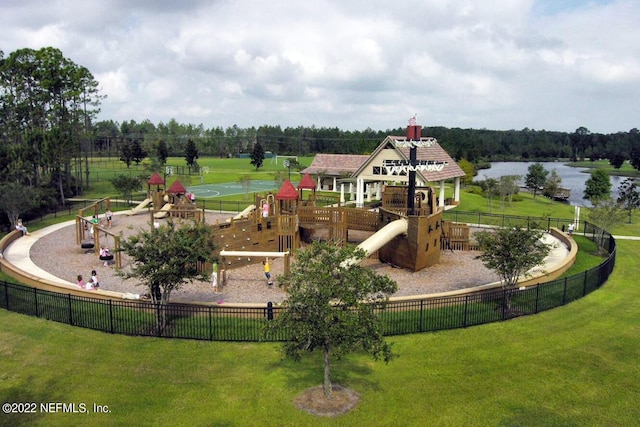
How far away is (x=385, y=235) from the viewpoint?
2653cm

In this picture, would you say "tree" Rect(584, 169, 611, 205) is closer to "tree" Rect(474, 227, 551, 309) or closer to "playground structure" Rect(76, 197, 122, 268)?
"tree" Rect(474, 227, 551, 309)

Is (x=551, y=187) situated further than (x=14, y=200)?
Yes

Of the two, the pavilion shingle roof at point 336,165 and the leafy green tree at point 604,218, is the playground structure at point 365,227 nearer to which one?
the leafy green tree at point 604,218

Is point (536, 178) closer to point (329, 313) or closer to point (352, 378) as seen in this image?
point (352, 378)

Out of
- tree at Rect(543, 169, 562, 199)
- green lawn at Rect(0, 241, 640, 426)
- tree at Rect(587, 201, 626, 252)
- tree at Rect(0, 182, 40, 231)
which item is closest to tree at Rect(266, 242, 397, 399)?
green lawn at Rect(0, 241, 640, 426)

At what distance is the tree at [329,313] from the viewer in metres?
12.5

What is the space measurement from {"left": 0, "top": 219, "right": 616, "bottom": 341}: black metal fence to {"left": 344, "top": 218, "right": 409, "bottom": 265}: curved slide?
594cm

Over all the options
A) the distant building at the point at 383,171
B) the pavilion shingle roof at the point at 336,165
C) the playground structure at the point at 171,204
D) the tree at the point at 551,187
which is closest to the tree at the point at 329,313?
the playground structure at the point at 171,204

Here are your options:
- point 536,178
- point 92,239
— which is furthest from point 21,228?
point 536,178

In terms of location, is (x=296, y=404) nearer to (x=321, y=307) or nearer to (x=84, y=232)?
(x=321, y=307)

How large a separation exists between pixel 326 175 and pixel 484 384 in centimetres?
5062

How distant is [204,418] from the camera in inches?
492

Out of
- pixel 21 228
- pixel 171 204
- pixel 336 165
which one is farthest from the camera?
pixel 336 165

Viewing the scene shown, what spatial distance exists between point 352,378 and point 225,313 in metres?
6.10
